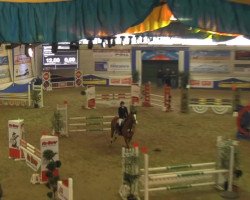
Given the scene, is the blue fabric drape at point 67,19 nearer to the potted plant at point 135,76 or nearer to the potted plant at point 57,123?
the potted plant at point 57,123

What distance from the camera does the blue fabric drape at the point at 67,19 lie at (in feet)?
14.8

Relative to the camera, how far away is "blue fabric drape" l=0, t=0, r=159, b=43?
452 centimetres

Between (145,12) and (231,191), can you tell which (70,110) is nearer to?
(231,191)

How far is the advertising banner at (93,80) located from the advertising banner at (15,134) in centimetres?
1673

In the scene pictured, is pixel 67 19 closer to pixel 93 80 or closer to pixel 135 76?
pixel 135 76

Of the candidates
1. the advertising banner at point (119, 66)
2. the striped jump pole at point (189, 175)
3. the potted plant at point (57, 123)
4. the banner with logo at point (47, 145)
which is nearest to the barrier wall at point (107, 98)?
the potted plant at point (57, 123)

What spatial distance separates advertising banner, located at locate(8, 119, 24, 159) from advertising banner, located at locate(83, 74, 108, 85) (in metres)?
16.7

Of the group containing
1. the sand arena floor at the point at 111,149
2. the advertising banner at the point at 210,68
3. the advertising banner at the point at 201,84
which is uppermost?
the advertising banner at the point at 210,68

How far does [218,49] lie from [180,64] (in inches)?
111

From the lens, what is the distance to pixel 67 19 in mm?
4691

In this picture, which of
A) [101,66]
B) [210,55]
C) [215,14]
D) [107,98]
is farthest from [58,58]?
[215,14]

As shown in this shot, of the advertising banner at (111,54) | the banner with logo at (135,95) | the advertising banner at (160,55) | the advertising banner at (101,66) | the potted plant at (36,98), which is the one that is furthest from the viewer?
the advertising banner at (101,66)

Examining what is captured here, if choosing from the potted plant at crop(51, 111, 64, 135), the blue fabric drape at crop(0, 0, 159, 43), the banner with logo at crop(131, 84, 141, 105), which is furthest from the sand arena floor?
the blue fabric drape at crop(0, 0, 159, 43)

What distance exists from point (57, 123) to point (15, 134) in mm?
2703
